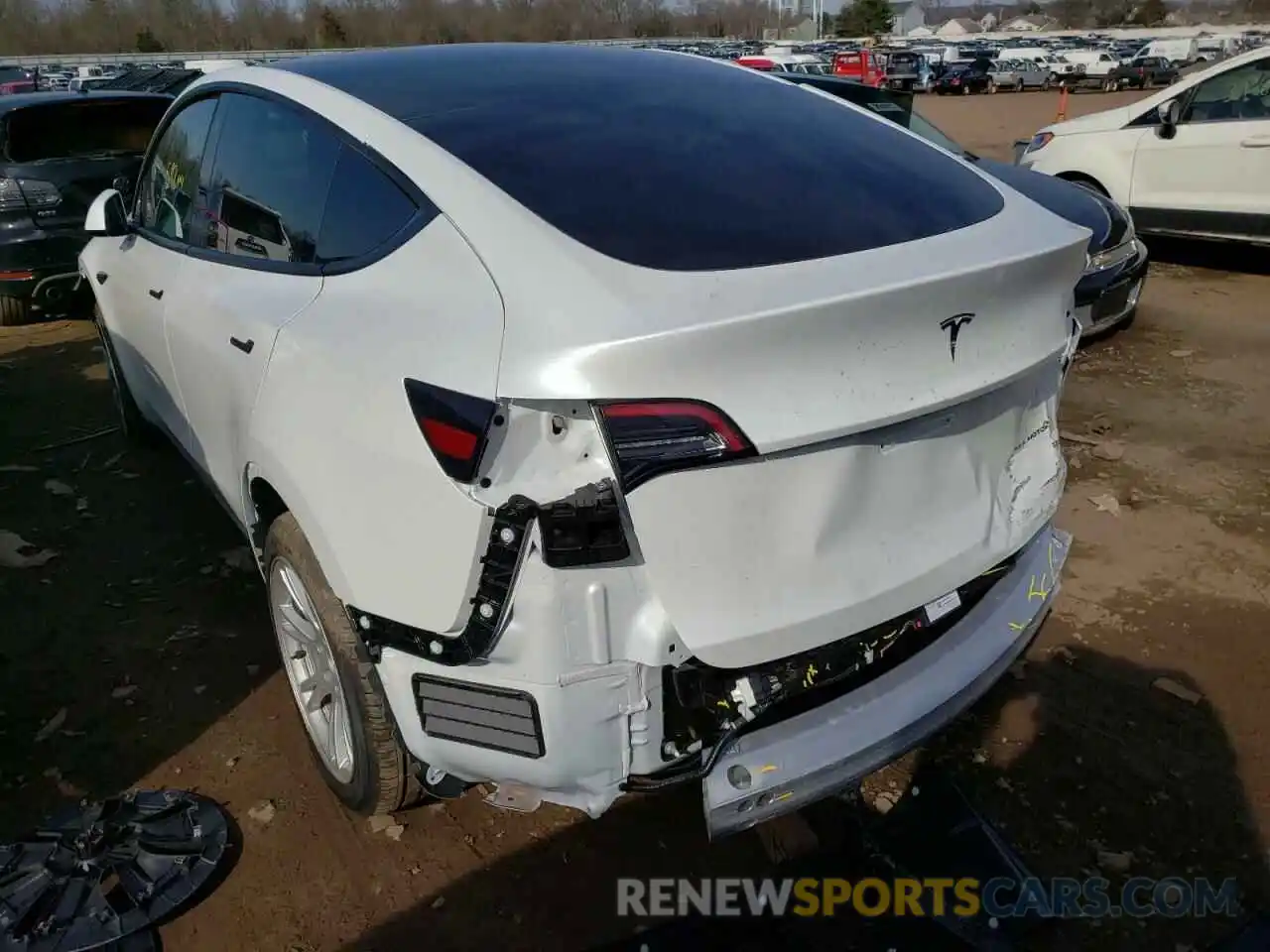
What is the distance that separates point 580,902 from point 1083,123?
846 cm

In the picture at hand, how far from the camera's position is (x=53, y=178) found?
6727mm

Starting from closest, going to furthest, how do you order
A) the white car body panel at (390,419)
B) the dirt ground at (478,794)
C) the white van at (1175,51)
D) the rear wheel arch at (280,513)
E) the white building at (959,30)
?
1. the white car body panel at (390,419)
2. the rear wheel arch at (280,513)
3. the dirt ground at (478,794)
4. the white van at (1175,51)
5. the white building at (959,30)

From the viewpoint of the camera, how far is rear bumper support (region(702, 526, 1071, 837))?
6.28ft

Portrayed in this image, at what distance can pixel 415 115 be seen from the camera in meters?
2.44

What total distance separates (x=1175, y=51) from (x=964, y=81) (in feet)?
41.0

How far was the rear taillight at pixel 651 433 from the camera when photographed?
5.62 feet

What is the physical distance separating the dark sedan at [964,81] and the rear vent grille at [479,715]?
129 ft

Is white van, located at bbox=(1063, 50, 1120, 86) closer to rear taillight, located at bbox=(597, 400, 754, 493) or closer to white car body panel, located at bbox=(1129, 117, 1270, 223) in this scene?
white car body panel, located at bbox=(1129, 117, 1270, 223)

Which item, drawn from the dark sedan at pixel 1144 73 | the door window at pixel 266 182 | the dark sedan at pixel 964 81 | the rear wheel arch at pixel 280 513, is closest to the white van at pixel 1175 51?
the dark sedan at pixel 1144 73

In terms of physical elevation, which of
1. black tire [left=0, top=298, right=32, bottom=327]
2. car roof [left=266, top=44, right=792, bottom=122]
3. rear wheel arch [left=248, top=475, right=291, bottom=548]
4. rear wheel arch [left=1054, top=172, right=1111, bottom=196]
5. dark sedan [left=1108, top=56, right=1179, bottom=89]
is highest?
car roof [left=266, top=44, right=792, bottom=122]

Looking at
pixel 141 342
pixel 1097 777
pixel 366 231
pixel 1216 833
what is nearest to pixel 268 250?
pixel 366 231

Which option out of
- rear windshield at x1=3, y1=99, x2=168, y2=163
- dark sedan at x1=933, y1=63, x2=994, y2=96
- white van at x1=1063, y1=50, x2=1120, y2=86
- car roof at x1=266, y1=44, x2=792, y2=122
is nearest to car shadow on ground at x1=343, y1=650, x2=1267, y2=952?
car roof at x1=266, y1=44, x2=792, y2=122

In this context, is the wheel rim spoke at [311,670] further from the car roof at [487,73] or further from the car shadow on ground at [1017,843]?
the car roof at [487,73]

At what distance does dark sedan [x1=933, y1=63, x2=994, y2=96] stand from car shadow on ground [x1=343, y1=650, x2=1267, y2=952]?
38274 mm
